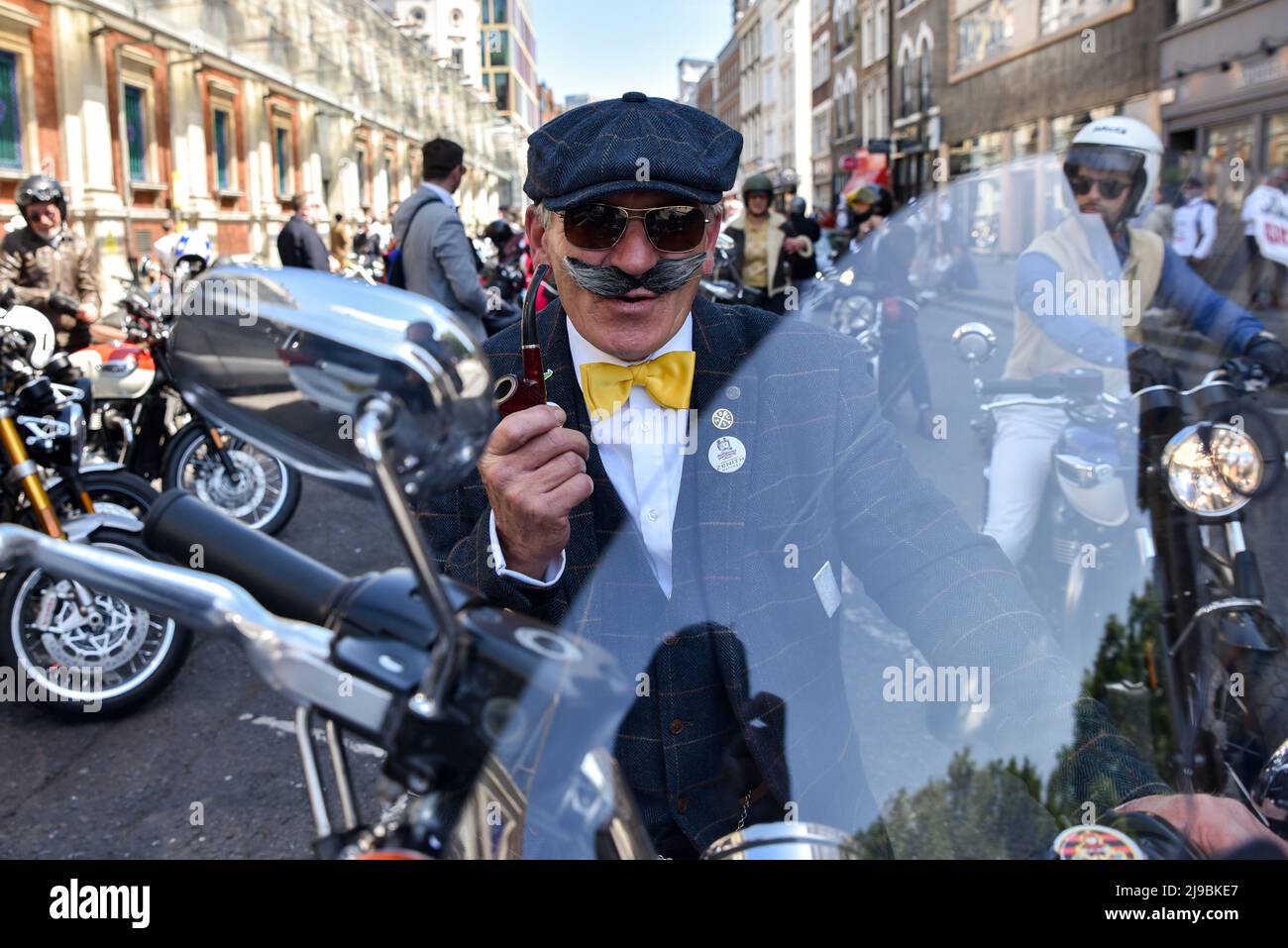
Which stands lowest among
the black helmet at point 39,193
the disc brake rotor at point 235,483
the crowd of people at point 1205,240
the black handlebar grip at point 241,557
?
the disc brake rotor at point 235,483

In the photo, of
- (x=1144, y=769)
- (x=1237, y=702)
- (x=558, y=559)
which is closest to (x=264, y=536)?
(x=558, y=559)

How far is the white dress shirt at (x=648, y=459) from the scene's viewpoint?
128cm

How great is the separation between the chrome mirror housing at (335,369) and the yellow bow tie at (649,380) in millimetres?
A: 706

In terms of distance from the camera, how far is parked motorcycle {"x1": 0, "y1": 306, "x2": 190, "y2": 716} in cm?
351

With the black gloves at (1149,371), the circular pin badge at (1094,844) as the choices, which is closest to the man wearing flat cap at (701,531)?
the circular pin badge at (1094,844)

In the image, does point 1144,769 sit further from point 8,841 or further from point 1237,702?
point 8,841

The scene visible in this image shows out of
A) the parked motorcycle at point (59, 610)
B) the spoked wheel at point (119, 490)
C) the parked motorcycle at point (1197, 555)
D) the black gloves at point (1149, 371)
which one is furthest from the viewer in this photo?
the spoked wheel at point (119, 490)

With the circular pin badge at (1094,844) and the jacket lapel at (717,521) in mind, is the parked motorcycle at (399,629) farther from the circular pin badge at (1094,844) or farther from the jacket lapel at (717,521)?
the jacket lapel at (717,521)

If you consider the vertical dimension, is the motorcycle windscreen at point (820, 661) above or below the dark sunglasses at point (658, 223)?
below

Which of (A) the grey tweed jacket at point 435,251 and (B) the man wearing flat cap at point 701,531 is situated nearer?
(B) the man wearing flat cap at point 701,531

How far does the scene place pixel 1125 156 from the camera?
2.65 meters

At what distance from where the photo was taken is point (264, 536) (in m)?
0.79

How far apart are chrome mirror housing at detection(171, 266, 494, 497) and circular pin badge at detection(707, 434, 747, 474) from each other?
2.10 ft

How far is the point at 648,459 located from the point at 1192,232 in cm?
256
